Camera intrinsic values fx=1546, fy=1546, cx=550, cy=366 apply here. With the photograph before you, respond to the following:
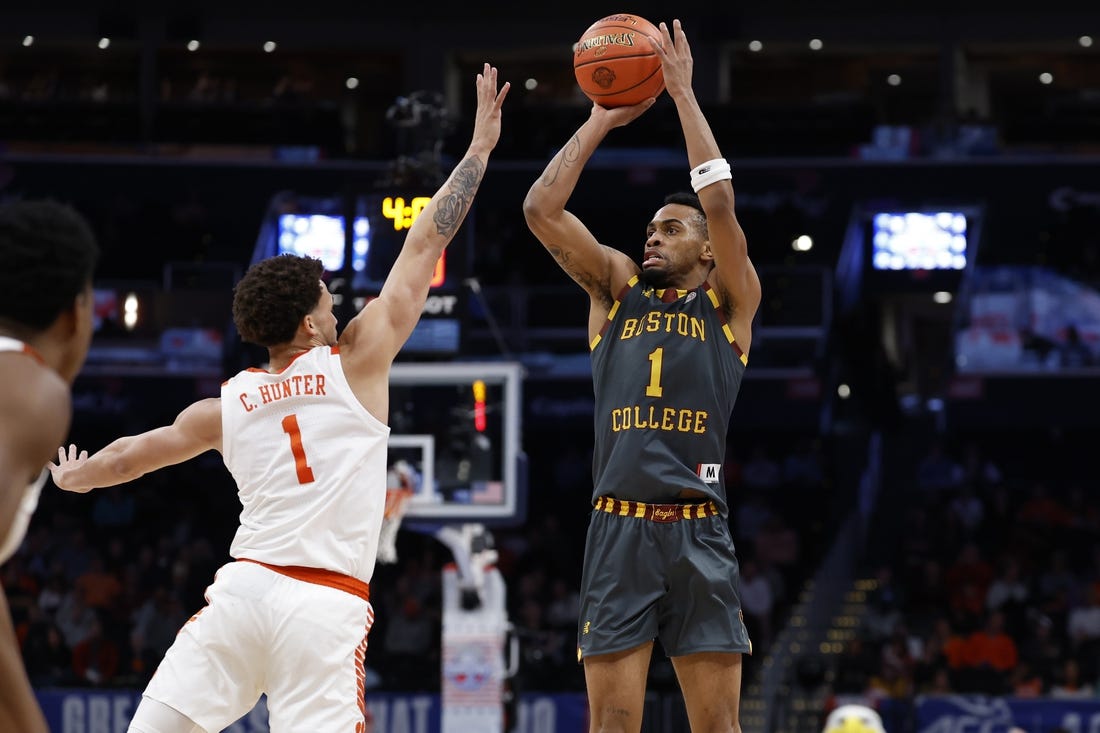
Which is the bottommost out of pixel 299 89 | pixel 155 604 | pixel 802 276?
pixel 155 604

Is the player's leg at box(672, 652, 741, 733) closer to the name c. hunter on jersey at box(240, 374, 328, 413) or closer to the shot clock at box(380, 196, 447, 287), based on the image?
the name c. hunter on jersey at box(240, 374, 328, 413)

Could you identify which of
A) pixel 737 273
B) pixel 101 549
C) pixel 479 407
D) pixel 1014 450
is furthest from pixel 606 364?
pixel 1014 450

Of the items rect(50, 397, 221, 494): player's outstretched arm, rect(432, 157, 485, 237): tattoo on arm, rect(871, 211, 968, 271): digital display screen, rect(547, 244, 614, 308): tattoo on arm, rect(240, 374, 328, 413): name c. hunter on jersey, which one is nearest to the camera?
rect(240, 374, 328, 413): name c. hunter on jersey

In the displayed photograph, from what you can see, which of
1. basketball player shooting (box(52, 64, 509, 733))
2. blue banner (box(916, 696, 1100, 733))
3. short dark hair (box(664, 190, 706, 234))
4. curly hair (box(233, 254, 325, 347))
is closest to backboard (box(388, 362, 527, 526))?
blue banner (box(916, 696, 1100, 733))

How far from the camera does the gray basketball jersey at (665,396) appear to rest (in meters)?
6.18

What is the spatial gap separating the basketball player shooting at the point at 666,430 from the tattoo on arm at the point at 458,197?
276mm

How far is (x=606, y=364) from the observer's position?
646 cm

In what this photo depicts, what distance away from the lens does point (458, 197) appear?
6238 millimetres

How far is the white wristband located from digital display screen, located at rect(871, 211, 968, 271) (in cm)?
2030

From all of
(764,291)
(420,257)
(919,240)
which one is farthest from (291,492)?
(919,240)

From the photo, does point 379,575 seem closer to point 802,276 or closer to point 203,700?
point 802,276

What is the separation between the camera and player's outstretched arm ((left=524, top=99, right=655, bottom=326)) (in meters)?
6.41

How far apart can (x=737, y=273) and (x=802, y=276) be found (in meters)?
16.7

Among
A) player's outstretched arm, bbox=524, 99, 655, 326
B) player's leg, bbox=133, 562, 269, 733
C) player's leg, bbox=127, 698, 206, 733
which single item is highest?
player's outstretched arm, bbox=524, 99, 655, 326
